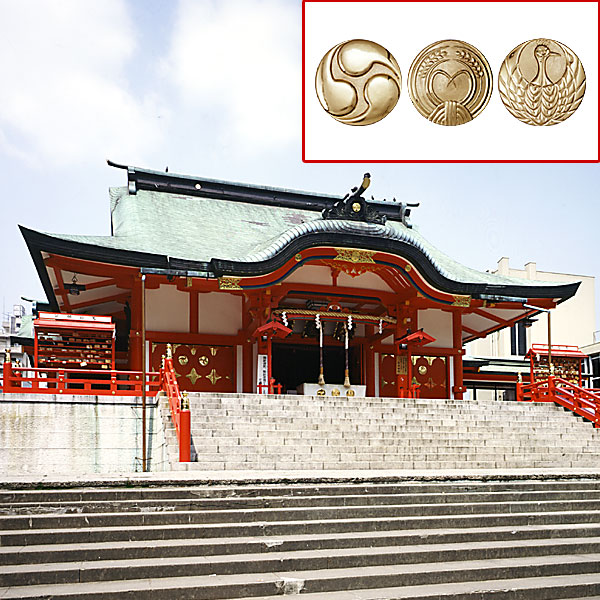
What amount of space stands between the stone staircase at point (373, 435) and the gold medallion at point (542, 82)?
20.2ft

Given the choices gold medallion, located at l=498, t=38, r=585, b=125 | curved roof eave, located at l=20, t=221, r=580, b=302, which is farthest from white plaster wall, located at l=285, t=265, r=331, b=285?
gold medallion, located at l=498, t=38, r=585, b=125

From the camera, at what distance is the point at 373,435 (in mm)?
13211

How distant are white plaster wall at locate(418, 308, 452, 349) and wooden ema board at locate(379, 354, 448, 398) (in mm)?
432

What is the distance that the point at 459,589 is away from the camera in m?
6.63

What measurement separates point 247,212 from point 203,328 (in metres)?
6.10

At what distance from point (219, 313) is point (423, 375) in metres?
6.00

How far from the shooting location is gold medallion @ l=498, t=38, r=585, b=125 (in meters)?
7.56

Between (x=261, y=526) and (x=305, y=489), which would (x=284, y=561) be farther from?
(x=305, y=489)

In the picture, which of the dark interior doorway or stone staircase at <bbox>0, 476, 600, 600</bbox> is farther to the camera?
the dark interior doorway


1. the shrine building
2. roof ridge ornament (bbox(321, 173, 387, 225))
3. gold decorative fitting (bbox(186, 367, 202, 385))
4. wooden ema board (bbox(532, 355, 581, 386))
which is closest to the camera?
the shrine building

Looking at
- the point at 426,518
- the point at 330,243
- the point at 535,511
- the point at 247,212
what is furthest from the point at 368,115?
the point at 247,212

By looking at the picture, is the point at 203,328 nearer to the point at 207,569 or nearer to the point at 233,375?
the point at 233,375

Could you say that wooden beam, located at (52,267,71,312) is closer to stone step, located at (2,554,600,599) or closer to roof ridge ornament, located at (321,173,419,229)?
roof ridge ornament, located at (321,173,419,229)

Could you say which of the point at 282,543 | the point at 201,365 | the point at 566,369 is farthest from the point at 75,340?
the point at 566,369
